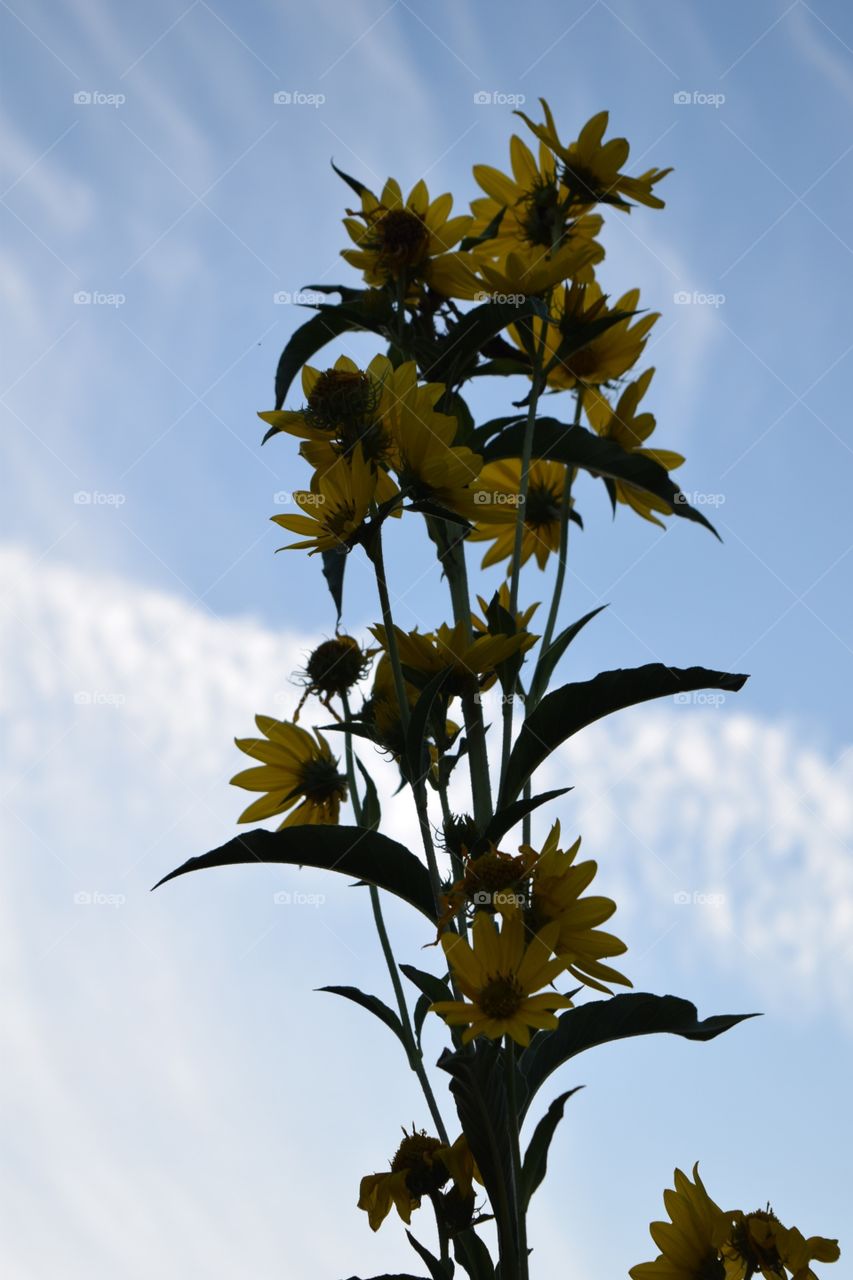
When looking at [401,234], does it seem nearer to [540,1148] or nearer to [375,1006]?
[375,1006]

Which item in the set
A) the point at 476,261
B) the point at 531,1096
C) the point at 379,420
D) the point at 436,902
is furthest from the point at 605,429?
the point at 531,1096

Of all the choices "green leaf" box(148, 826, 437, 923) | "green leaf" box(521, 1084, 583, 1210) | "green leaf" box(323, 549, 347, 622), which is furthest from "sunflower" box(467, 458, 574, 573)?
"green leaf" box(521, 1084, 583, 1210)

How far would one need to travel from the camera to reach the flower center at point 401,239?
4.76ft

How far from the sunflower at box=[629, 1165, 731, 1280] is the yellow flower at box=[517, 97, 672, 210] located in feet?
4.38

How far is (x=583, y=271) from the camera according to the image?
1535 millimetres

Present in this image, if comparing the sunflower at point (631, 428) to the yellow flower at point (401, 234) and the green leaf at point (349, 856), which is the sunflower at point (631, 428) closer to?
the yellow flower at point (401, 234)

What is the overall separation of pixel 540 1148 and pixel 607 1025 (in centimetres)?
15

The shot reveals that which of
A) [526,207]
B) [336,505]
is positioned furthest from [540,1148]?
[526,207]

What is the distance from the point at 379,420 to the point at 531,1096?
78 centimetres

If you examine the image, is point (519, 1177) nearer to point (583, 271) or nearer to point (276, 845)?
point (276, 845)

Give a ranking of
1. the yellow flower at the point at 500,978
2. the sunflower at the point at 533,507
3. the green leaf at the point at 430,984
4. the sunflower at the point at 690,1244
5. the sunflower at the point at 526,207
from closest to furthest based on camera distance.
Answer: the yellow flower at the point at 500,978 → the green leaf at the point at 430,984 → the sunflower at the point at 690,1244 → the sunflower at the point at 526,207 → the sunflower at the point at 533,507

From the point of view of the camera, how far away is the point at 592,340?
4.97 feet

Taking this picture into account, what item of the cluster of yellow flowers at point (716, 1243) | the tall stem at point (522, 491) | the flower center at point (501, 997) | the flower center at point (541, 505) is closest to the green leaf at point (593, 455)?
the tall stem at point (522, 491)

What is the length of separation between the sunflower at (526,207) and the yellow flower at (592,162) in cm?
3
